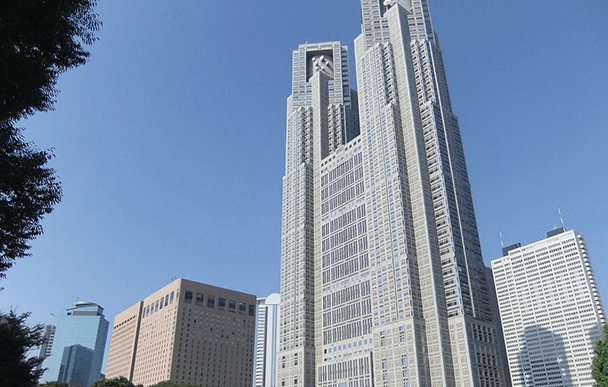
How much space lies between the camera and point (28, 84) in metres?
25.4

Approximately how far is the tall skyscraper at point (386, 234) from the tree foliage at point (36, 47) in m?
99.1

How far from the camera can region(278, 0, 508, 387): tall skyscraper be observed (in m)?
111

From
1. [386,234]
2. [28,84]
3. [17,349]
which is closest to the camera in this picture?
[28,84]

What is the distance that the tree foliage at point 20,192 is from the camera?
89.5ft

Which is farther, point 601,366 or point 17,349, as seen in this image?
point 601,366

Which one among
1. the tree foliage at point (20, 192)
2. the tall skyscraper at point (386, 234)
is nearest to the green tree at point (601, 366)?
the tall skyscraper at point (386, 234)

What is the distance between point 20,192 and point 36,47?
28.6ft

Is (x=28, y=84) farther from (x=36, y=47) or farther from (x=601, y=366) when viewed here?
(x=601, y=366)

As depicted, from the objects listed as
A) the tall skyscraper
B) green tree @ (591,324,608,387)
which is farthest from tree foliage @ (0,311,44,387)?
the tall skyscraper

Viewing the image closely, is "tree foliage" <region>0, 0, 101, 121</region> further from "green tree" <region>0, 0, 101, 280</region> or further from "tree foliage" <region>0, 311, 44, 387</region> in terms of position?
"tree foliage" <region>0, 311, 44, 387</region>

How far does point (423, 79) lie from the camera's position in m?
143

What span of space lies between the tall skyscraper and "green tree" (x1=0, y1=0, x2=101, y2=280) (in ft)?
312

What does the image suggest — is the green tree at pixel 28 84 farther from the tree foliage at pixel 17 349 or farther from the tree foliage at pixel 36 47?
the tree foliage at pixel 17 349

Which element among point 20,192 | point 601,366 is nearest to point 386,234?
point 601,366
